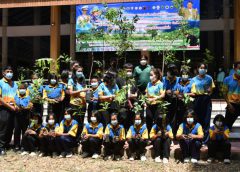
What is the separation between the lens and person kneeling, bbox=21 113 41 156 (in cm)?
717

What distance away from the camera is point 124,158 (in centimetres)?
685

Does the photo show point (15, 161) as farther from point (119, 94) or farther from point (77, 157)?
point (119, 94)

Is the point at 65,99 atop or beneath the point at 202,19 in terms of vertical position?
beneath

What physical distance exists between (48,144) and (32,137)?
0.34 meters

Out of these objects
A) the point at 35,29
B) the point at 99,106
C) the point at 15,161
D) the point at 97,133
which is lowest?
the point at 15,161

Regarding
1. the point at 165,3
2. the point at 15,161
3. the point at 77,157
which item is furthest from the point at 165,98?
the point at 165,3

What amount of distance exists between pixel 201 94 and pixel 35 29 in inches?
541

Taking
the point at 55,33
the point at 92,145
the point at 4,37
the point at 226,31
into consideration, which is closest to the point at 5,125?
the point at 92,145

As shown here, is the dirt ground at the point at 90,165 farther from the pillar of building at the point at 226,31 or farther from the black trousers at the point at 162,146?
the pillar of building at the point at 226,31

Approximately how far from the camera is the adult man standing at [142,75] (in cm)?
725

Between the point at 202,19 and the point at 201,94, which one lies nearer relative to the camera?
the point at 201,94

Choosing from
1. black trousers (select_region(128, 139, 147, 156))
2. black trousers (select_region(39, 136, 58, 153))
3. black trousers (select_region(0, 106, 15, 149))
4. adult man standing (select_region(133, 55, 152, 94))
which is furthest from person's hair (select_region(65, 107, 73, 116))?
adult man standing (select_region(133, 55, 152, 94))

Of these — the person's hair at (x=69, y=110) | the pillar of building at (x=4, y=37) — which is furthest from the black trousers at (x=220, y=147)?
the pillar of building at (x=4, y=37)

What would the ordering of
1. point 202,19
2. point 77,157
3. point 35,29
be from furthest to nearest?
point 35,29, point 202,19, point 77,157
